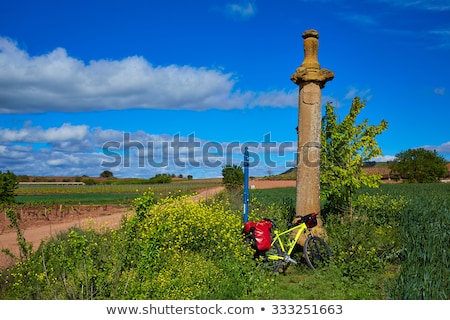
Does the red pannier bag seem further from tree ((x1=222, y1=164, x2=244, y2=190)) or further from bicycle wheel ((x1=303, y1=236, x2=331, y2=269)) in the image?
tree ((x1=222, y1=164, x2=244, y2=190))

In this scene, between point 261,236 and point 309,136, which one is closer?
point 261,236

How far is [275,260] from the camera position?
8484 mm

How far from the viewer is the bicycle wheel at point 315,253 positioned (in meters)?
8.56

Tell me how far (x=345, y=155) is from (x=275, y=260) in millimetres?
4345

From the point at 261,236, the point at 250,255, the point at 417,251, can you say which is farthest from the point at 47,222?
the point at 417,251

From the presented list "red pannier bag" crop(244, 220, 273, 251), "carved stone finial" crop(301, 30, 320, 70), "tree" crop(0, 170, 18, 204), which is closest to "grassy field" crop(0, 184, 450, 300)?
"red pannier bag" crop(244, 220, 273, 251)

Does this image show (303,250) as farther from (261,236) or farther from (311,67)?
(311,67)

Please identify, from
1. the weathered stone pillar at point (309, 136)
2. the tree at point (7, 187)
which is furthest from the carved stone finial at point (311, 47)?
the tree at point (7, 187)

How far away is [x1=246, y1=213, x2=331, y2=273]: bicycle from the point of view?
330 inches

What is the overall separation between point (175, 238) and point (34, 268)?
274 centimetres

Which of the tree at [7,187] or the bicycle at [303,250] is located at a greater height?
the tree at [7,187]

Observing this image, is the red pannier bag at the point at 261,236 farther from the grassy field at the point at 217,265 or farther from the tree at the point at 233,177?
the tree at the point at 233,177

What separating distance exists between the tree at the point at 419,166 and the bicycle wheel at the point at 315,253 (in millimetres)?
60316
